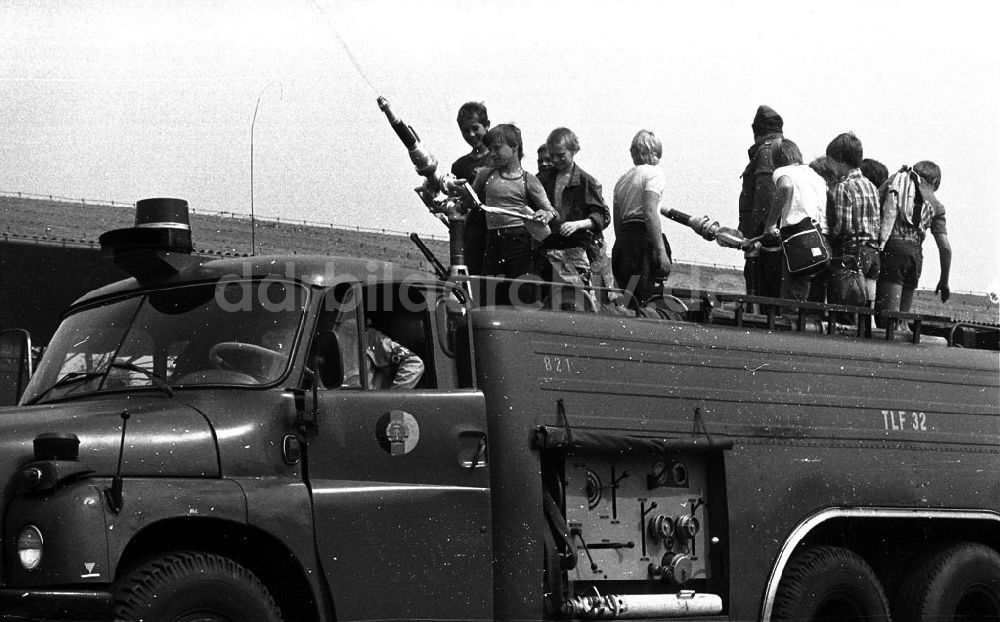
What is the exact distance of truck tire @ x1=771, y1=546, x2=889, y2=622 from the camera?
8852 mm

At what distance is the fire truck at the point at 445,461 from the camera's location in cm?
649

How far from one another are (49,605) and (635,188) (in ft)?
18.5

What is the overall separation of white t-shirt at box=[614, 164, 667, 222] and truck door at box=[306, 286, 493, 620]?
3298mm

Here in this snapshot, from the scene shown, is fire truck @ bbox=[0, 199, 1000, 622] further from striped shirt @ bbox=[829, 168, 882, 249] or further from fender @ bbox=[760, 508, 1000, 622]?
striped shirt @ bbox=[829, 168, 882, 249]

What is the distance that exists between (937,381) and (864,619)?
1683 millimetres

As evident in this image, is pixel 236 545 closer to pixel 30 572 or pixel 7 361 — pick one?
pixel 30 572

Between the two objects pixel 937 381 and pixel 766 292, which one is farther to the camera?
pixel 766 292

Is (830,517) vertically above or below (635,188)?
below

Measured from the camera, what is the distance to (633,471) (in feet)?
27.1

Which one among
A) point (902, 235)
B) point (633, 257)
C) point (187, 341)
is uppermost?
point (902, 235)

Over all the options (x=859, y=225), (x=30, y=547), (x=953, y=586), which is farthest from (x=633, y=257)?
(x=30, y=547)

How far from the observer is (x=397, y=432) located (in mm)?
7238

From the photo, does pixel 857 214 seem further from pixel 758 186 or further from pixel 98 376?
pixel 98 376

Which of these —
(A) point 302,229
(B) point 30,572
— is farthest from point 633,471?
(A) point 302,229
